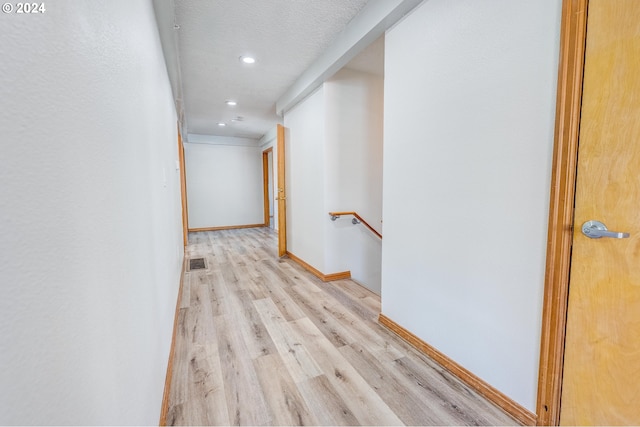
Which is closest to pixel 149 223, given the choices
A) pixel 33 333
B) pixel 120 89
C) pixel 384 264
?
pixel 120 89

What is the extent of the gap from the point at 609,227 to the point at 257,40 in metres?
2.75

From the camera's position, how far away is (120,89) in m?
0.84

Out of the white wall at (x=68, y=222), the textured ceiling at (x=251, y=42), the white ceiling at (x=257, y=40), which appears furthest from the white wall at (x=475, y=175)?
the white wall at (x=68, y=222)

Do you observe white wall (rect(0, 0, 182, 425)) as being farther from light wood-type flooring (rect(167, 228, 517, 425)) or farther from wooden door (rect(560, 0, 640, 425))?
wooden door (rect(560, 0, 640, 425))

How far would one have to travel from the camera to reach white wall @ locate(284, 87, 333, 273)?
321 centimetres

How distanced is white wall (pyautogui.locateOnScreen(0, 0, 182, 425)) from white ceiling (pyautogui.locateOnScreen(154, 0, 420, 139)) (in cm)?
145

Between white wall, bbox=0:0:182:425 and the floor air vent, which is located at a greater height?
white wall, bbox=0:0:182:425

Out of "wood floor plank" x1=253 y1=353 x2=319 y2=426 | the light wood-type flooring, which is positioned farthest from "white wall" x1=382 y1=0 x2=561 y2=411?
"wood floor plank" x1=253 y1=353 x2=319 y2=426

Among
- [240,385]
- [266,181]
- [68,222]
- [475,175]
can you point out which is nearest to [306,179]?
[475,175]

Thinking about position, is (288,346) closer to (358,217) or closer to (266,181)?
(358,217)

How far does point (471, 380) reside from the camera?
4.86 ft

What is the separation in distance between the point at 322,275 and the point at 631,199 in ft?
8.47

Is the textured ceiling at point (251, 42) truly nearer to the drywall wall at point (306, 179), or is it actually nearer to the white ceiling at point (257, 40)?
the white ceiling at point (257, 40)

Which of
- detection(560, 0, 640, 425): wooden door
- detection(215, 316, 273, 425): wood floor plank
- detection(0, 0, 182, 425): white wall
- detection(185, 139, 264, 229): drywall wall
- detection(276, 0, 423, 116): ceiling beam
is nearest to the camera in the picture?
detection(0, 0, 182, 425): white wall
